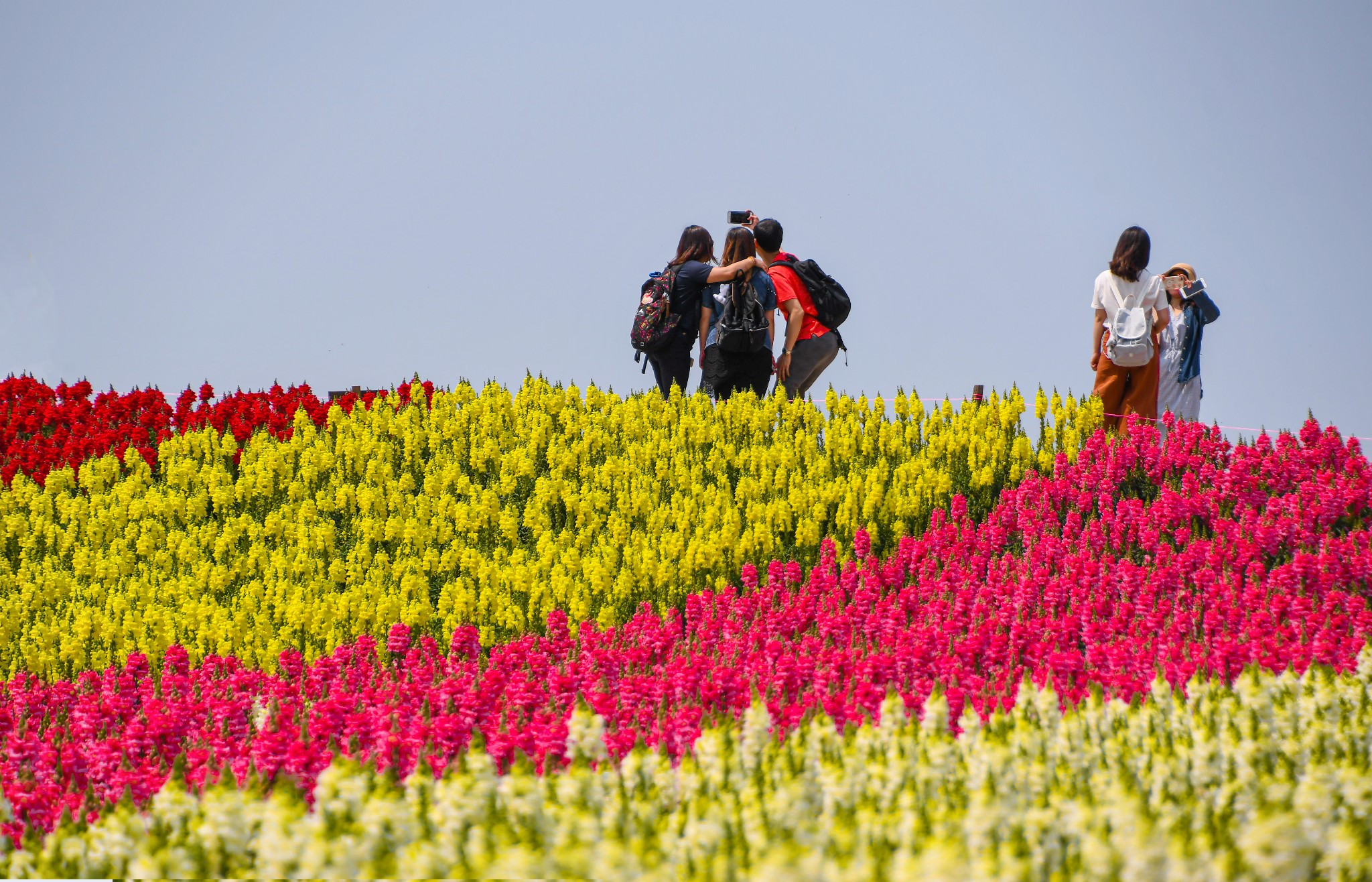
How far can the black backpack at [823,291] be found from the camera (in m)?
9.93

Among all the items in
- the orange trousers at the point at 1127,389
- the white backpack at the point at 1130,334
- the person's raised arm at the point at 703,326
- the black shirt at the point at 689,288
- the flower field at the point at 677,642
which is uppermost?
the black shirt at the point at 689,288

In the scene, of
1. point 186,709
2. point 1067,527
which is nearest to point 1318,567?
point 1067,527

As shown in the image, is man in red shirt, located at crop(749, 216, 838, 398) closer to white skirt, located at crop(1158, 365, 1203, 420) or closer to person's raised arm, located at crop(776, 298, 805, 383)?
person's raised arm, located at crop(776, 298, 805, 383)

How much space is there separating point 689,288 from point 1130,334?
11.4 feet

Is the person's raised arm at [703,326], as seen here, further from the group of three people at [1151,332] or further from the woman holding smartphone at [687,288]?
the group of three people at [1151,332]

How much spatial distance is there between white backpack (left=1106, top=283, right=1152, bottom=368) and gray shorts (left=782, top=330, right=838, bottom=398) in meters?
2.31

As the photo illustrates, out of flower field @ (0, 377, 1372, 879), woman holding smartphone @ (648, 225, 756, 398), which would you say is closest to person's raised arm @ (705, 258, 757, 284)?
woman holding smartphone @ (648, 225, 756, 398)

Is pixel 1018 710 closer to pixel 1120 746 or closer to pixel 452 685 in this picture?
pixel 1120 746

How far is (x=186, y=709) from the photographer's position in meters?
4.70

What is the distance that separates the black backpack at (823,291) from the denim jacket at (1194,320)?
2.68 m

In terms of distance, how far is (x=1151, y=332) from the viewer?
360 inches

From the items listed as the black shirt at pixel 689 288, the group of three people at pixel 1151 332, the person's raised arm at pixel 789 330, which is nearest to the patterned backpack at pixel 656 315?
the black shirt at pixel 689 288

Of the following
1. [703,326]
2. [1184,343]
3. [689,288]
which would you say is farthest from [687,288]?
[1184,343]

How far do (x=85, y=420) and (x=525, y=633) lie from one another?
24.5 feet
